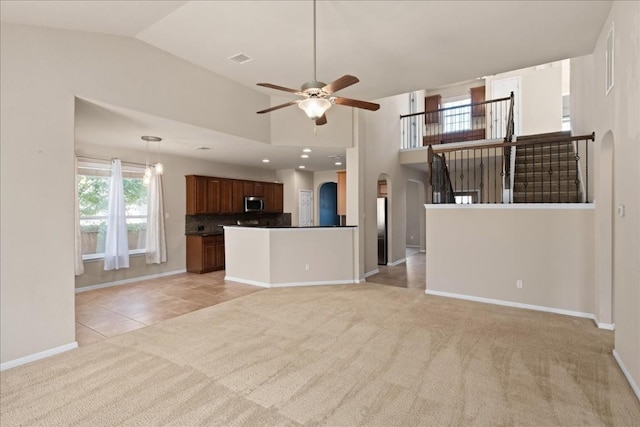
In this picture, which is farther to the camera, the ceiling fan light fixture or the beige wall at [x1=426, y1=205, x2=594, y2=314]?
the beige wall at [x1=426, y1=205, x2=594, y2=314]

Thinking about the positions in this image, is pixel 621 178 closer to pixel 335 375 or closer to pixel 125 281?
pixel 335 375

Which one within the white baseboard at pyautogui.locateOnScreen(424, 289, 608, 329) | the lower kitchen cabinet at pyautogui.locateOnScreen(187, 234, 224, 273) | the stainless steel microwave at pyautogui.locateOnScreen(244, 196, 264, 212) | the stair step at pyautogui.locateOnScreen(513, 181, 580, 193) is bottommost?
the white baseboard at pyautogui.locateOnScreen(424, 289, 608, 329)

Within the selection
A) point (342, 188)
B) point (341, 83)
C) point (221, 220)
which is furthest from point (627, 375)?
point (221, 220)

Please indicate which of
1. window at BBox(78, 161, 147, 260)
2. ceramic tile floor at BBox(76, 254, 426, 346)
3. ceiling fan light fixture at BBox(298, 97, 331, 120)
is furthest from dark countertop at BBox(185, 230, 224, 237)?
ceiling fan light fixture at BBox(298, 97, 331, 120)

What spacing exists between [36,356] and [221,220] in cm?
514

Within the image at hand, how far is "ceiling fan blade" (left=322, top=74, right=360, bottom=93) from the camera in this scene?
2.56 meters

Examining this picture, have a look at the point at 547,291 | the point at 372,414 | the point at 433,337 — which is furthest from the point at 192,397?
the point at 547,291

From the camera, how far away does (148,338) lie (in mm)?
3461

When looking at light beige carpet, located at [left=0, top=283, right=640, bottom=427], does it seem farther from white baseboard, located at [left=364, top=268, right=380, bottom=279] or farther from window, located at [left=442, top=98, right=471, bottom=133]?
window, located at [left=442, top=98, right=471, bottom=133]

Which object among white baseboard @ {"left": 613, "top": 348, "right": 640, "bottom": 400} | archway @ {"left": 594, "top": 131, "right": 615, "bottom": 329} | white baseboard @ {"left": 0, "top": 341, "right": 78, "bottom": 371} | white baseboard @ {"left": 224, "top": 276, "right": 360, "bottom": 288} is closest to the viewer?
white baseboard @ {"left": 613, "top": 348, "right": 640, "bottom": 400}

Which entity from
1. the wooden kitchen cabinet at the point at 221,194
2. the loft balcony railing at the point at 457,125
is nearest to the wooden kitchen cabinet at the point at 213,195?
the wooden kitchen cabinet at the point at 221,194

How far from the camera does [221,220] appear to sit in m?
7.98

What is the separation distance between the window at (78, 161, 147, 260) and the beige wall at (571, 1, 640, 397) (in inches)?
286

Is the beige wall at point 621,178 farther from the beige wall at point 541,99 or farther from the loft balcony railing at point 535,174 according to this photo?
the beige wall at point 541,99
